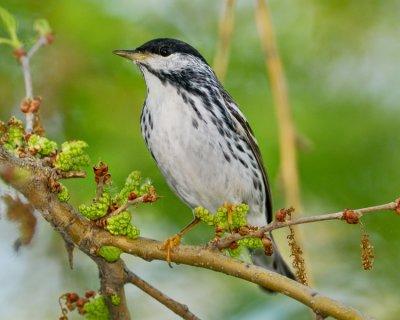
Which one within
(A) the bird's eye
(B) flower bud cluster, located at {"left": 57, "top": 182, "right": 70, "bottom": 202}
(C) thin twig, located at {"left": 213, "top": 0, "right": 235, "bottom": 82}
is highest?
(A) the bird's eye

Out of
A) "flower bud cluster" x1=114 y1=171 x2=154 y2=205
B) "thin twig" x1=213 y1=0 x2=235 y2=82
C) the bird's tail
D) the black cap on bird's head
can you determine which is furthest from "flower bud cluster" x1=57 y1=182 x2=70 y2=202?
the bird's tail

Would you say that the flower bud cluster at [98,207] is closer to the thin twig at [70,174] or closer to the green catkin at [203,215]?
the thin twig at [70,174]

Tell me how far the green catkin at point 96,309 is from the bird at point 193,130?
1.83 metres

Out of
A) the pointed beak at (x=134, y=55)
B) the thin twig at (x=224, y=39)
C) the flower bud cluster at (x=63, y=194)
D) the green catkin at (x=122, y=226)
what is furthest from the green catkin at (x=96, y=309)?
the pointed beak at (x=134, y=55)

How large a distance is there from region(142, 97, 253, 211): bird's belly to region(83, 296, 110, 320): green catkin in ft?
5.99

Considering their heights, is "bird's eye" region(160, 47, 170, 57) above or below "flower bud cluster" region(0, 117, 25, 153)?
above

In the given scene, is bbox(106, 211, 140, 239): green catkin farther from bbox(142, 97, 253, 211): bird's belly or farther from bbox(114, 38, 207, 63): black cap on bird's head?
bbox(114, 38, 207, 63): black cap on bird's head

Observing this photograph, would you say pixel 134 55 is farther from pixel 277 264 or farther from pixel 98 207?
pixel 98 207

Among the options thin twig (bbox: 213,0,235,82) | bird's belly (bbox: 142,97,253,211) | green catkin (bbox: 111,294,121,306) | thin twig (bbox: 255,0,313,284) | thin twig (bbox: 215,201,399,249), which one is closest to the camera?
thin twig (bbox: 215,201,399,249)

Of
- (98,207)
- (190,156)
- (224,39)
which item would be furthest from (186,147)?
(98,207)

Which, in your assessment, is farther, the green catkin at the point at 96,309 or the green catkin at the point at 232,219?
the green catkin at the point at 96,309

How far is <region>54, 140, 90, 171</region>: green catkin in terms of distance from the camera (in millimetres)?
2580

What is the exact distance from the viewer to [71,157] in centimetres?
259

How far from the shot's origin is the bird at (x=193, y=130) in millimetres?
4488
